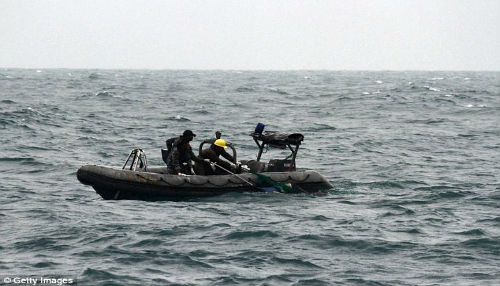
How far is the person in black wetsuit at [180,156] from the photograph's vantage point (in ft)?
61.1

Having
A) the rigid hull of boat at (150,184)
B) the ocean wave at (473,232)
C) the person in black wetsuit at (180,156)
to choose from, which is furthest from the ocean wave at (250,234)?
the person in black wetsuit at (180,156)

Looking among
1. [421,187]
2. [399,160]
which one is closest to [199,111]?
[399,160]

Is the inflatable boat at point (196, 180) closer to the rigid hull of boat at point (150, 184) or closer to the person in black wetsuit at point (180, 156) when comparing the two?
the rigid hull of boat at point (150, 184)

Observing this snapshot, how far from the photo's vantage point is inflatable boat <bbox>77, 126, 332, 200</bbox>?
17969 mm

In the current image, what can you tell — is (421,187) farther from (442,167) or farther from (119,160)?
(119,160)

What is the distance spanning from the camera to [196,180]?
728 inches

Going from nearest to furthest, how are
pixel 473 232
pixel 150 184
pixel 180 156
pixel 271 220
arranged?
1. pixel 473 232
2. pixel 271 220
3. pixel 150 184
4. pixel 180 156

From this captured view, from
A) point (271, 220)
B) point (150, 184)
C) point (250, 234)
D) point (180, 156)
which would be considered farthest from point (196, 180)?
point (250, 234)

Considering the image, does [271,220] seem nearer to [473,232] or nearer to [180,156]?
[180,156]

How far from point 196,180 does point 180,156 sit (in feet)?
2.89

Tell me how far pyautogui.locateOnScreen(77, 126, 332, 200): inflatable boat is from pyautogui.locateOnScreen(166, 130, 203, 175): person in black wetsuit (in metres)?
0.45

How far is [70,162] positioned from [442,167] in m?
12.1

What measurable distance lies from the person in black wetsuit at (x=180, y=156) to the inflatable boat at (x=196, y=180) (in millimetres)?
448

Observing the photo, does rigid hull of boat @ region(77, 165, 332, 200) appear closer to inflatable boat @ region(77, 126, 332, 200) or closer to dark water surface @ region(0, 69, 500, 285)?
inflatable boat @ region(77, 126, 332, 200)
